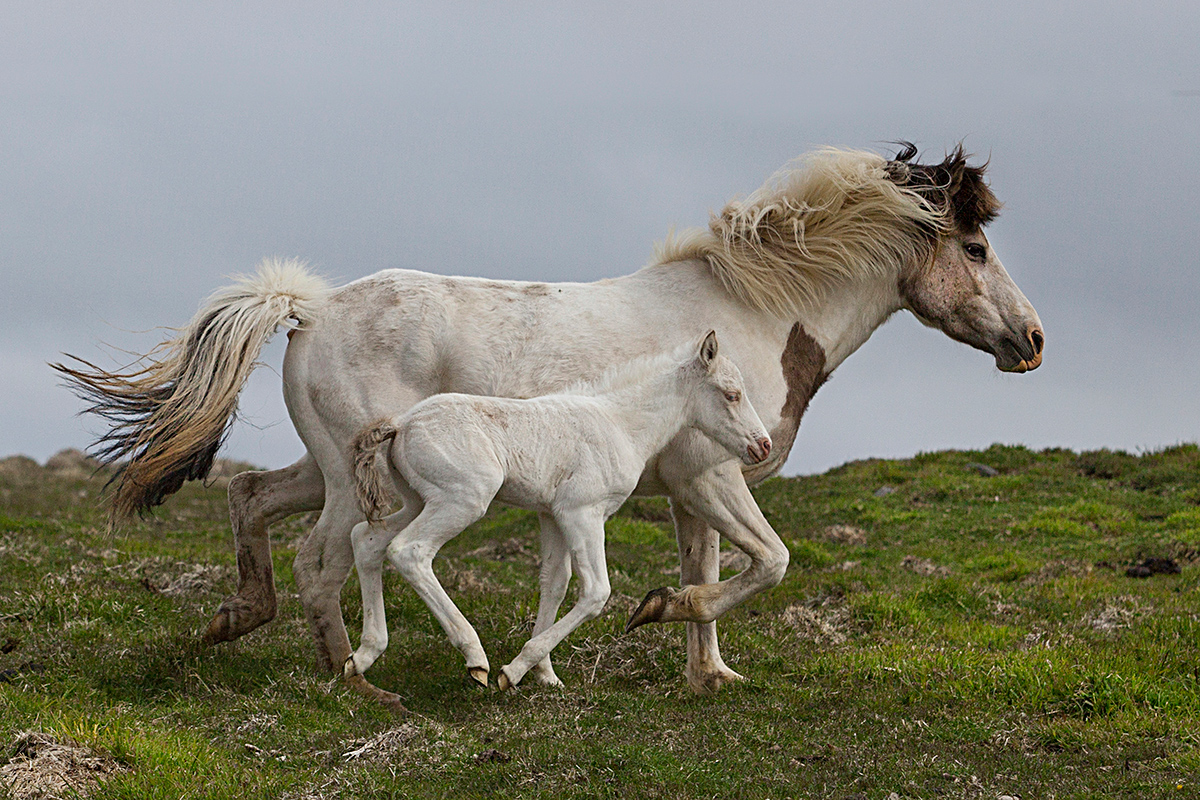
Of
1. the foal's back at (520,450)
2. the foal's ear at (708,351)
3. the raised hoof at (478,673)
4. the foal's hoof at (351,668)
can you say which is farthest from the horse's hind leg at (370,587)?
the foal's ear at (708,351)

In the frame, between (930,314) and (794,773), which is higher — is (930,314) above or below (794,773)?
above

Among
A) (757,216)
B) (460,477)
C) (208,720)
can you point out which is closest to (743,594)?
(460,477)

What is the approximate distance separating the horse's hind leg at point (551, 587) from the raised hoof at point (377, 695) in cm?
86

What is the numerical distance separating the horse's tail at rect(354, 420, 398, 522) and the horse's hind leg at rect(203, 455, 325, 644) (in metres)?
1.82

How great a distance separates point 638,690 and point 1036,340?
3749 millimetres

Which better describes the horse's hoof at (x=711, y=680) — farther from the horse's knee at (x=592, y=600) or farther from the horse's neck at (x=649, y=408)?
the horse's neck at (x=649, y=408)

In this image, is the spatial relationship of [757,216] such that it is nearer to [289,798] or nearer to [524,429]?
[524,429]

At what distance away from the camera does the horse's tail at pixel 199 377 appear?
7.63m

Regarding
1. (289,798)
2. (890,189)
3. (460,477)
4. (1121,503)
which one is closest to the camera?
(289,798)

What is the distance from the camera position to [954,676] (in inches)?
306

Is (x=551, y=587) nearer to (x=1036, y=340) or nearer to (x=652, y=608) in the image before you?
(x=652, y=608)

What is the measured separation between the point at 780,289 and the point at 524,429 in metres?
2.16

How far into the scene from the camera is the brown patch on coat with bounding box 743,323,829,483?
7.78 meters

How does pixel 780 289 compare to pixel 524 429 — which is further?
pixel 780 289
